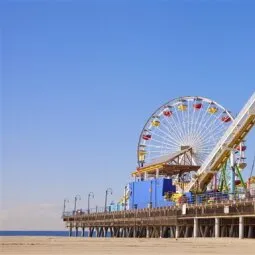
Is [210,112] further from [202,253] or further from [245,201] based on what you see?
[202,253]

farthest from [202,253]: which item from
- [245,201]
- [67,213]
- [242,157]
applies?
[67,213]

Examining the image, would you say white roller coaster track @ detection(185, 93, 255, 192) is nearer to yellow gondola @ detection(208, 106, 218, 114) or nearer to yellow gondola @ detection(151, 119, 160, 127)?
yellow gondola @ detection(208, 106, 218, 114)

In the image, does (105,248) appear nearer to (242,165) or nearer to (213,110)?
(242,165)

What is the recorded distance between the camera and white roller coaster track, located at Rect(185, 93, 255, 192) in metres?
51.6

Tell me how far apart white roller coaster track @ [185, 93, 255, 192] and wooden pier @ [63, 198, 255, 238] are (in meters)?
4.91

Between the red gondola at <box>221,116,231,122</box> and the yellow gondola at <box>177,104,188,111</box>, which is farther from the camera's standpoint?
the yellow gondola at <box>177,104,188,111</box>

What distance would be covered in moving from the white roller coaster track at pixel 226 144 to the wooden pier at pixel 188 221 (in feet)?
16.1

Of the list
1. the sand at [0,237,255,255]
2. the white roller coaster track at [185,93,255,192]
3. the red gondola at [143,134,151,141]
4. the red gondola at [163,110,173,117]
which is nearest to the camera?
the sand at [0,237,255,255]

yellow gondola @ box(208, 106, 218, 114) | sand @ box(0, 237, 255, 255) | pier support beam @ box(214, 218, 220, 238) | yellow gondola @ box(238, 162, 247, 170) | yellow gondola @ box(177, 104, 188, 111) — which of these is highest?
yellow gondola @ box(177, 104, 188, 111)

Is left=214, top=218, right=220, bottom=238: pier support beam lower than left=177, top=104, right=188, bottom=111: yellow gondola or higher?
lower

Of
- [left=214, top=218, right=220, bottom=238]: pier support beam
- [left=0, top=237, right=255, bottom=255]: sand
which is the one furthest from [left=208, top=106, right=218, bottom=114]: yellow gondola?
[left=0, top=237, right=255, bottom=255]: sand

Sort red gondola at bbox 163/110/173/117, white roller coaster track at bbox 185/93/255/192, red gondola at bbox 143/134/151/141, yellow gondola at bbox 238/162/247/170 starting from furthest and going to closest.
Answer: red gondola at bbox 143/134/151/141
red gondola at bbox 163/110/173/117
yellow gondola at bbox 238/162/247/170
white roller coaster track at bbox 185/93/255/192

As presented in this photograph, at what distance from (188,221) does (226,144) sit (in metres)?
7.92

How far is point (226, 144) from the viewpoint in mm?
54375
